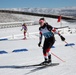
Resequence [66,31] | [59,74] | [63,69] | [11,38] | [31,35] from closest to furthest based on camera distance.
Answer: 1. [59,74]
2. [63,69]
3. [11,38]
4. [31,35]
5. [66,31]

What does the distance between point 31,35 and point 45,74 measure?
681 inches

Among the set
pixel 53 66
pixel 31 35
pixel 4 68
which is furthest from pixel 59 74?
pixel 31 35

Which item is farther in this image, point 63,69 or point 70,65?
point 70,65

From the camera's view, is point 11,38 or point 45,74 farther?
point 11,38

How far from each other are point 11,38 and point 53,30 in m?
14.9

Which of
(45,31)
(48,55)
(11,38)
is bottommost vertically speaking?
(11,38)

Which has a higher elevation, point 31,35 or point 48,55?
point 48,55

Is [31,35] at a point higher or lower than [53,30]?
lower

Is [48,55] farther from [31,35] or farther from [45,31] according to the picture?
[31,35]

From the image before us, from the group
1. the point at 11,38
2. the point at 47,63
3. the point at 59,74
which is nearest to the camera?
the point at 59,74

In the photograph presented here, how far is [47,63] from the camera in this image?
28.8ft

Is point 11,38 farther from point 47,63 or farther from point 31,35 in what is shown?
point 47,63

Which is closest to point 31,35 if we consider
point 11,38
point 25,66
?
point 11,38

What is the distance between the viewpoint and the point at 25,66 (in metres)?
8.98
